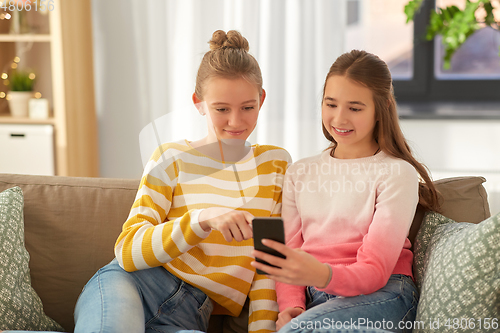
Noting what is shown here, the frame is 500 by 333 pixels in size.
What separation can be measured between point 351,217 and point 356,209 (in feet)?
0.07

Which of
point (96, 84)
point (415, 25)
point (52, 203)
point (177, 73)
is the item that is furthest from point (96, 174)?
point (415, 25)

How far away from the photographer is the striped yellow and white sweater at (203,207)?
111cm

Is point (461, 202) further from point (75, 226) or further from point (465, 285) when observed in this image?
point (75, 226)

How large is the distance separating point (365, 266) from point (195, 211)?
392 mm

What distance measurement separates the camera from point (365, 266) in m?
1.00

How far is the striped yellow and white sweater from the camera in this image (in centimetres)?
111

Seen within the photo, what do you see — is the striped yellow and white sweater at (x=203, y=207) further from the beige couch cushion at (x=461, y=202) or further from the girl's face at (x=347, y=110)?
the beige couch cushion at (x=461, y=202)

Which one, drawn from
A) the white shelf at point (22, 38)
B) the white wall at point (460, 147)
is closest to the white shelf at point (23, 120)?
the white shelf at point (22, 38)

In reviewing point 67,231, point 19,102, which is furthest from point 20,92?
point 67,231

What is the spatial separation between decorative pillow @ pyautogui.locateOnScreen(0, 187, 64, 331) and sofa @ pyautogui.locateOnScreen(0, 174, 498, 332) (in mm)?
84

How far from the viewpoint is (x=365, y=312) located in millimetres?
985

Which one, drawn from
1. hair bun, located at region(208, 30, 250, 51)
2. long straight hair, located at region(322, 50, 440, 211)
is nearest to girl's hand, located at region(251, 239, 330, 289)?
long straight hair, located at region(322, 50, 440, 211)

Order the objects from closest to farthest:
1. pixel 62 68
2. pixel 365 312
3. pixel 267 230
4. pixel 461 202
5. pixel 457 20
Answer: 1. pixel 267 230
2. pixel 365 312
3. pixel 461 202
4. pixel 457 20
5. pixel 62 68

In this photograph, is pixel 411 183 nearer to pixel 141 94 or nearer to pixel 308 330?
pixel 308 330
